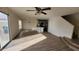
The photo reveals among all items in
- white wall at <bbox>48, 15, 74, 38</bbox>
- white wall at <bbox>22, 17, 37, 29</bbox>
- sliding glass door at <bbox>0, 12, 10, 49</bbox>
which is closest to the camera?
sliding glass door at <bbox>0, 12, 10, 49</bbox>

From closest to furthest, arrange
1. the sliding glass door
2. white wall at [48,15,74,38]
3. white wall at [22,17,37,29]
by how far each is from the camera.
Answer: the sliding glass door < white wall at [48,15,74,38] < white wall at [22,17,37,29]

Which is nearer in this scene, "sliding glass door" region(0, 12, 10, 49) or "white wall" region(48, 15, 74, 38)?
"sliding glass door" region(0, 12, 10, 49)

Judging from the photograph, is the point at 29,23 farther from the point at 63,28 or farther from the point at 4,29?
the point at 4,29

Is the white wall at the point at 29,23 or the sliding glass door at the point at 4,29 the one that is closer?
the sliding glass door at the point at 4,29

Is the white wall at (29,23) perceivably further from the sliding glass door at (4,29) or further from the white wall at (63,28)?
the sliding glass door at (4,29)

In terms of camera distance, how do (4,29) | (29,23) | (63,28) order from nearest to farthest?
→ (4,29)
(63,28)
(29,23)

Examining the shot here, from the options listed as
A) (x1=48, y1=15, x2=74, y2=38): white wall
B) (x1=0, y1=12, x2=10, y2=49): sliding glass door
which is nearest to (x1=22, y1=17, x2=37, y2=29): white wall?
(x1=48, y1=15, x2=74, y2=38): white wall

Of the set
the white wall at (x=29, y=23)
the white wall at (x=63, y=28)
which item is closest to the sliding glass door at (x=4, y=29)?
the white wall at (x=63, y=28)

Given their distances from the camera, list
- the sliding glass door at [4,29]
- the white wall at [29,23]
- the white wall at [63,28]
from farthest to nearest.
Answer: the white wall at [29,23], the white wall at [63,28], the sliding glass door at [4,29]

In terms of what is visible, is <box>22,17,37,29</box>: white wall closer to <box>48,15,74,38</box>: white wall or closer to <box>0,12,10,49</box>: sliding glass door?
<box>48,15,74,38</box>: white wall

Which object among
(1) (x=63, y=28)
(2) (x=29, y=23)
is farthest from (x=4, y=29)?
(2) (x=29, y=23)
